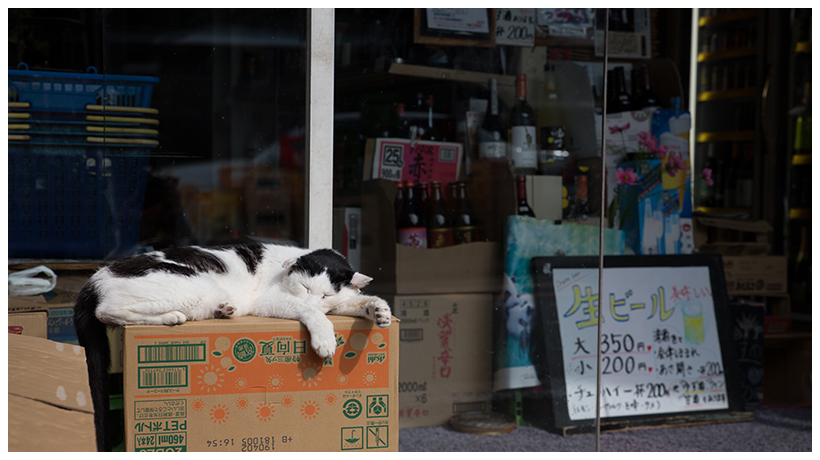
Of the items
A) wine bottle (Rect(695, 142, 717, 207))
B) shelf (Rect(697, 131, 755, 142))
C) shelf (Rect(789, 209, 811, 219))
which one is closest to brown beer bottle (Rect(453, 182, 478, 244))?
wine bottle (Rect(695, 142, 717, 207))

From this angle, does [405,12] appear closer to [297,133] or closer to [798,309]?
[297,133]

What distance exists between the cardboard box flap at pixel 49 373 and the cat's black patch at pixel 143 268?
187mm

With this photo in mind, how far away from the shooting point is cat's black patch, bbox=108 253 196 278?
3.93 ft

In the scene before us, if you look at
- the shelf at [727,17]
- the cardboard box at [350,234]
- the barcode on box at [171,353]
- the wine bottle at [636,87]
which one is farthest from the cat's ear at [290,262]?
the shelf at [727,17]

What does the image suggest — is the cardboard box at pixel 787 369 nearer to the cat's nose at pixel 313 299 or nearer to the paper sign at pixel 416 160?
the paper sign at pixel 416 160

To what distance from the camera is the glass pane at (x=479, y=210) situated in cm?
209

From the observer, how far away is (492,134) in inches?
87.5

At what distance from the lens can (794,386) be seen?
2.68m

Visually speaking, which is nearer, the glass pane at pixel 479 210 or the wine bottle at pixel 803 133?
the glass pane at pixel 479 210

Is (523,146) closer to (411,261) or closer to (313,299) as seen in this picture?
(411,261)

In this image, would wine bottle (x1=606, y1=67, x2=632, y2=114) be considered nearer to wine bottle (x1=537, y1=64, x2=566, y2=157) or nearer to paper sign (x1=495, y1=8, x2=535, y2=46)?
wine bottle (x1=537, y1=64, x2=566, y2=157)

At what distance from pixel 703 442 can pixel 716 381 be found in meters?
0.29

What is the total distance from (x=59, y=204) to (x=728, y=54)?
321cm

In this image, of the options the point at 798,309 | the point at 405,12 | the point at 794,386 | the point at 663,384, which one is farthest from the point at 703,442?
the point at 405,12
